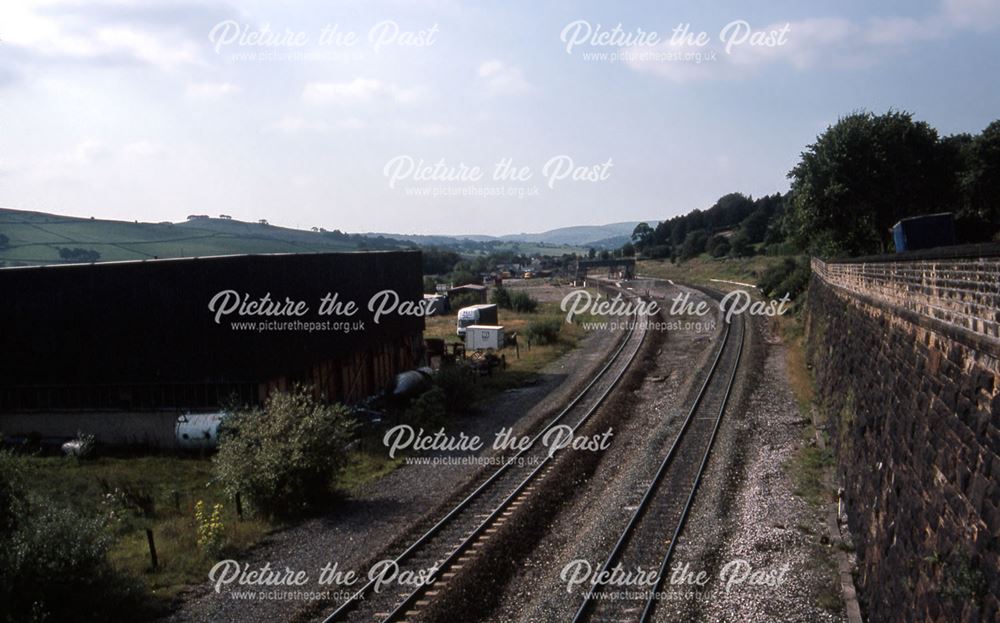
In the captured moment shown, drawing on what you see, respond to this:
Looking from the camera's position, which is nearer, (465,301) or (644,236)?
(465,301)

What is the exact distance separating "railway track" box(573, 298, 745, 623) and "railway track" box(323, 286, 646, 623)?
8.00 ft

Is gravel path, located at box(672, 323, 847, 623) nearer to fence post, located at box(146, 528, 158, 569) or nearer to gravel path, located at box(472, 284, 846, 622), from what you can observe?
gravel path, located at box(472, 284, 846, 622)

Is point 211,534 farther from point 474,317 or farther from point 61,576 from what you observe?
point 474,317

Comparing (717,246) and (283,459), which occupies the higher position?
(717,246)

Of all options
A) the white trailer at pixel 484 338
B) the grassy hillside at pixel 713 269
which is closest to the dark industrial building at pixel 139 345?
the white trailer at pixel 484 338

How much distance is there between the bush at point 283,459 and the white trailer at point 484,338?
74.6 ft

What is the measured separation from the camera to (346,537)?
1432 centimetres

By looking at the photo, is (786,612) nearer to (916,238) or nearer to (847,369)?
(847,369)

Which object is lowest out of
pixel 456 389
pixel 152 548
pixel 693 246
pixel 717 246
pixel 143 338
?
pixel 152 548

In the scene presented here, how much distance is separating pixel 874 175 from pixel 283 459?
37.5 m

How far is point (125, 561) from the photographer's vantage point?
45.3 ft

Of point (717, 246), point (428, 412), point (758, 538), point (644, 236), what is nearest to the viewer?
point (758, 538)

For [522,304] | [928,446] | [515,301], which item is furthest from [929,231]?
[515,301]

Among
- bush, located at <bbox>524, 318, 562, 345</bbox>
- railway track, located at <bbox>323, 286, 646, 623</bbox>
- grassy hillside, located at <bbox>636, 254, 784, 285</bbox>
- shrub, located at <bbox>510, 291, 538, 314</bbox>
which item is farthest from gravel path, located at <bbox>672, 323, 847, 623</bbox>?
grassy hillside, located at <bbox>636, 254, 784, 285</bbox>
